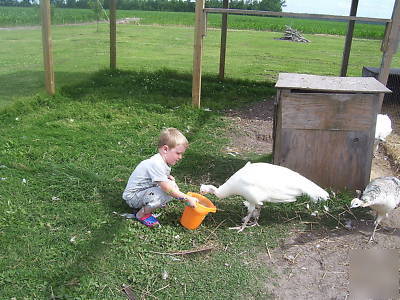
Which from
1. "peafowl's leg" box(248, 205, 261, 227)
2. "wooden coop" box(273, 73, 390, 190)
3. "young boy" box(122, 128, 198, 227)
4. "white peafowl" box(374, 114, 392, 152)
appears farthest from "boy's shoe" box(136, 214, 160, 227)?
"white peafowl" box(374, 114, 392, 152)

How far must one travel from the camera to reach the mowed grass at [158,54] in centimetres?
761

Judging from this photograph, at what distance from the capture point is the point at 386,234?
3.90 metres

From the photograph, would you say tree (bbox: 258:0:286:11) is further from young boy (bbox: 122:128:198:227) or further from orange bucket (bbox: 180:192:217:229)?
orange bucket (bbox: 180:192:217:229)

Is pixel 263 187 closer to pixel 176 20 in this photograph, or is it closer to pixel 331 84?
pixel 331 84

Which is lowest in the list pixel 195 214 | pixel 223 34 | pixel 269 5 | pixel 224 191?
pixel 195 214

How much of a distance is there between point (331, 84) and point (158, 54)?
8457 millimetres

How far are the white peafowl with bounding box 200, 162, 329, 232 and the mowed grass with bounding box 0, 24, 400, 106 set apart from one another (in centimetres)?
494

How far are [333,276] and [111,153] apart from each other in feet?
10.6

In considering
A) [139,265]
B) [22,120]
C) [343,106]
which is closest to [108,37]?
[22,120]

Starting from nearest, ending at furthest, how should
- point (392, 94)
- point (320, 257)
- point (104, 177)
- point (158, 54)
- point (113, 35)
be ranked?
point (320, 257) → point (104, 177) → point (392, 94) → point (113, 35) → point (158, 54)

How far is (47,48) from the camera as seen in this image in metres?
7.65

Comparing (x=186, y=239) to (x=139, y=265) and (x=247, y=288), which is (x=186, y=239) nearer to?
(x=139, y=265)

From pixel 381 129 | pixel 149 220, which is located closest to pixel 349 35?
pixel 381 129

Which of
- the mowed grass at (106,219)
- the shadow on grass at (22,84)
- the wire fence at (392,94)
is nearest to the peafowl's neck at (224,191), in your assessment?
the mowed grass at (106,219)
